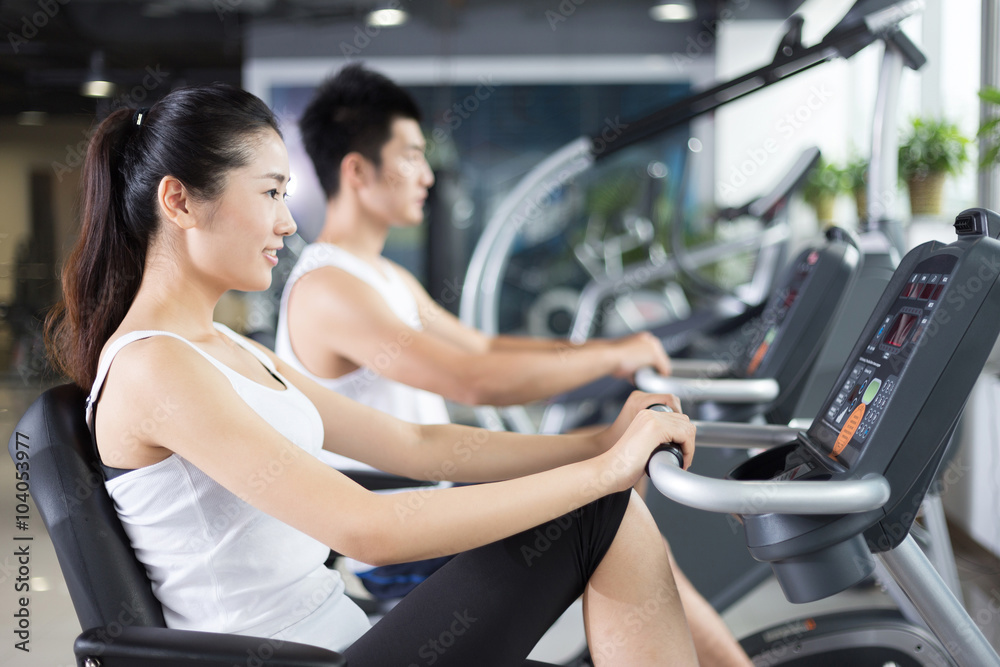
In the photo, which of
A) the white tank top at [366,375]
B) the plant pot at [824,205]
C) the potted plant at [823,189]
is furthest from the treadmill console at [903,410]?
the plant pot at [824,205]

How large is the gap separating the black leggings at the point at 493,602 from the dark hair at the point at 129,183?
555 millimetres

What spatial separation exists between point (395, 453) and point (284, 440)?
455 mm

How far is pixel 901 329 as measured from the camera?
97 cm

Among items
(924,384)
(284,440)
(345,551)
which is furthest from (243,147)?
(924,384)

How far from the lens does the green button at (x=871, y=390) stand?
3.18 feet

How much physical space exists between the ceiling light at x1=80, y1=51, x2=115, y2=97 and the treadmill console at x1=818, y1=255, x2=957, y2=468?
3808 millimetres

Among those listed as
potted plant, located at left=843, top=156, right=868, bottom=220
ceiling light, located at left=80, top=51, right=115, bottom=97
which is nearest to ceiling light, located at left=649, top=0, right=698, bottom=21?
potted plant, located at left=843, top=156, right=868, bottom=220

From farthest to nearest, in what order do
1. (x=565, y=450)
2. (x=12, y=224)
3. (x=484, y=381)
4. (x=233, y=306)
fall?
1. (x=233, y=306)
2. (x=12, y=224)
3. (x=484, y=381)
4. (x=565, y=450)

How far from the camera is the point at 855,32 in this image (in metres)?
1.72

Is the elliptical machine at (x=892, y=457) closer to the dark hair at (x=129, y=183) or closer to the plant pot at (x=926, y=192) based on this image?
the dark hair at (x=129, y=183)

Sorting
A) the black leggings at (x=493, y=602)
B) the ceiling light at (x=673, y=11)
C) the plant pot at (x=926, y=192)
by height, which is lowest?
the black leggings at (x=493, y=602)

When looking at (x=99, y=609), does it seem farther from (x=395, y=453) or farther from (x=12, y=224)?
(x=12, y=224)

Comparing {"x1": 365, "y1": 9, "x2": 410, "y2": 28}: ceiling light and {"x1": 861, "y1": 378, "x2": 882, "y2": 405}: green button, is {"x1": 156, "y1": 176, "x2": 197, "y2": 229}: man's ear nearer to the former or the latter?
{"x1": 861, "y1": 378, "x2": 882, "y2": 405}: green button

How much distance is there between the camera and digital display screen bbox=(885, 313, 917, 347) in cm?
95
